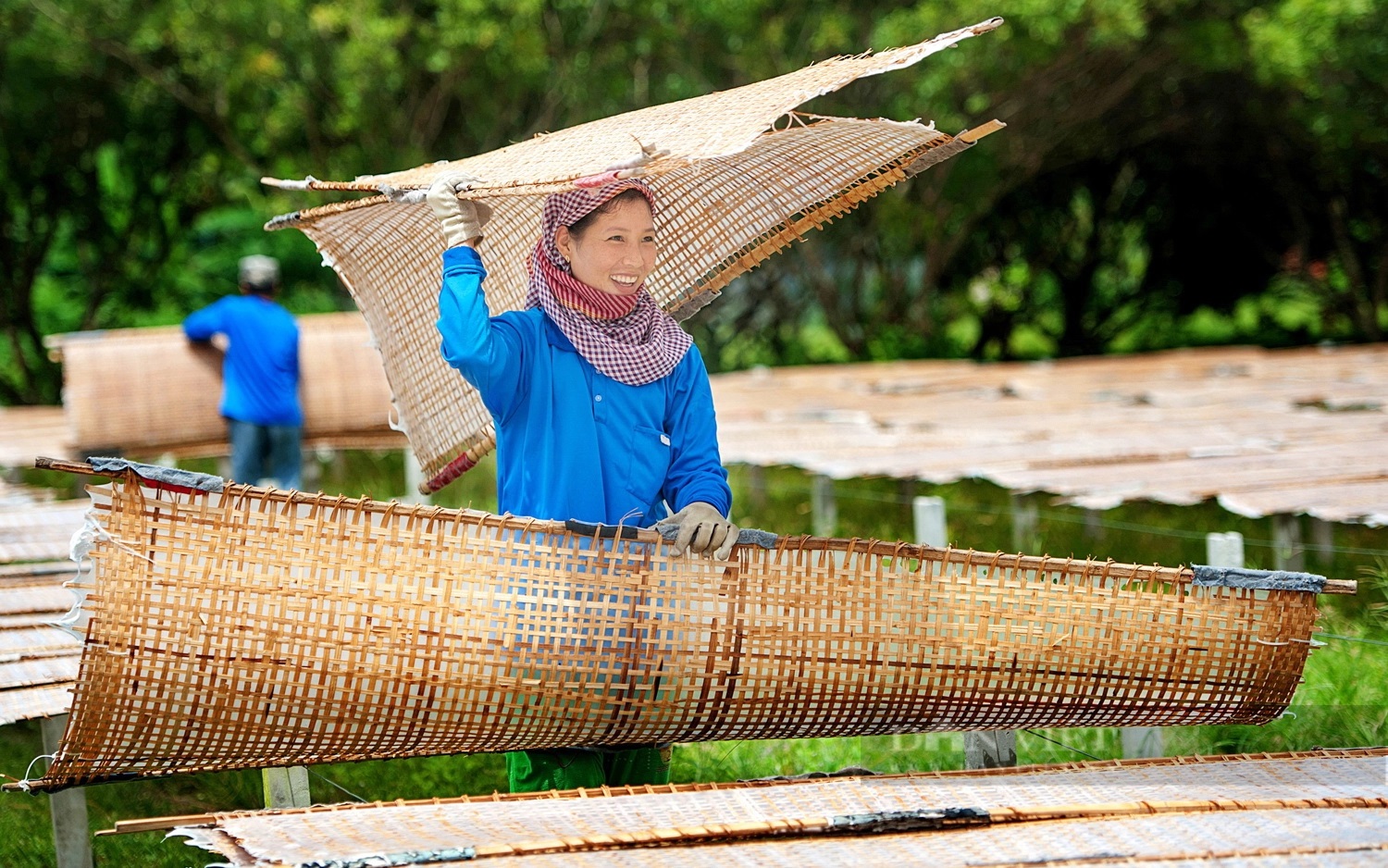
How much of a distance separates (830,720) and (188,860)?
7.12 feet

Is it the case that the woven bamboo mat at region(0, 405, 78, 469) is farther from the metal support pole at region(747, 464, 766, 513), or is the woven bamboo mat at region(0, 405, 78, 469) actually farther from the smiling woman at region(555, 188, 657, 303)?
the smiling woman at region(555, 188, 657, 303)

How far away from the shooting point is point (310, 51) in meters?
14.8

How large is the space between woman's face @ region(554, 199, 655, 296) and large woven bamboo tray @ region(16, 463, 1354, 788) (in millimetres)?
529

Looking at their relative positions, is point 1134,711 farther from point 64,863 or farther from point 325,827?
point 64,863

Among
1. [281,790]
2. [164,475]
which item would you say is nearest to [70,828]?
[281,790]

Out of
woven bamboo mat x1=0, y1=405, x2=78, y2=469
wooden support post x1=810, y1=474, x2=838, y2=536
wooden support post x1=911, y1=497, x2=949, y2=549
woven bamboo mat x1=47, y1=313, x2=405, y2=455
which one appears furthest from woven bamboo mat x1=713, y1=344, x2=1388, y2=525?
woven bamboo mat x1=0, y1=405, x2=78, y2=469

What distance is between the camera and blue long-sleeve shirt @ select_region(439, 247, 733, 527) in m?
3.38

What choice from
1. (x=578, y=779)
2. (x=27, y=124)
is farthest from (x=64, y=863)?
(x=27, y=124)

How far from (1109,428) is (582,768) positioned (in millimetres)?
5882

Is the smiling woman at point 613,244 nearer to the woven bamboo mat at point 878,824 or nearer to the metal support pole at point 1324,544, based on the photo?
the woven bamboo mat at point 878,824

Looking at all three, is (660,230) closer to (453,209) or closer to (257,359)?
(453,209)

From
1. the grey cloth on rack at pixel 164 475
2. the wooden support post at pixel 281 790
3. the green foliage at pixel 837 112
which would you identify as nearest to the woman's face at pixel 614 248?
the grey cloth on rack at pixel 164 475

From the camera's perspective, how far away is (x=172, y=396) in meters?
9.64

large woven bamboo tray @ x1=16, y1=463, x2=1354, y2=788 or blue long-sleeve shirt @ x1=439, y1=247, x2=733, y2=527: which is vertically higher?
blue long-sleeve shirt @ x1=439, y1=247, x2=733, y2=527
